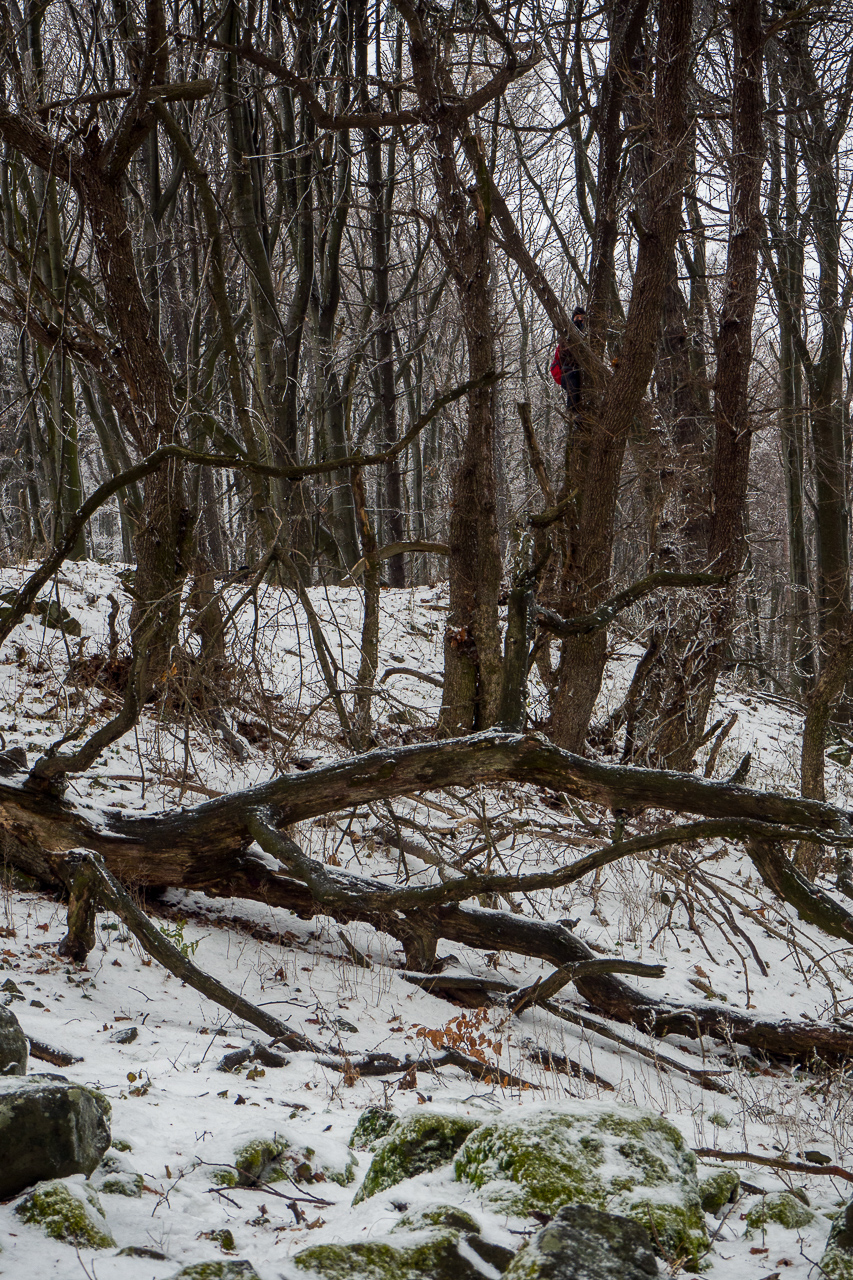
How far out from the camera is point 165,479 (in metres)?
5.67

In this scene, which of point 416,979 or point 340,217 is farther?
point 340,217

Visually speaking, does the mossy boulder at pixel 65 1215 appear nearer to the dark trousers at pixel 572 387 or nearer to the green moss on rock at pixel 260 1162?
the green moss on rock at pixel 260 1162

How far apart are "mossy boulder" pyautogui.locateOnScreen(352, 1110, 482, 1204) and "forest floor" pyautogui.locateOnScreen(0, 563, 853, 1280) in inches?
2.5

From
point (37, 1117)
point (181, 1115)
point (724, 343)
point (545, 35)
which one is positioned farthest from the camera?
point (724, 343)

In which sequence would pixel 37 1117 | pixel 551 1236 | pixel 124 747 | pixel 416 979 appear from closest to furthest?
pixel 551 1236, pixel 37 1117, pixel 416 979, pixel 124 747

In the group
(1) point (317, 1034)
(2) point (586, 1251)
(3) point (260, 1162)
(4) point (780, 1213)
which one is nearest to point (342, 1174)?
(3) point (260, 1162)

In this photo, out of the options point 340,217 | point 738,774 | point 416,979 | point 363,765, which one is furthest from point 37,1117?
point 340,217

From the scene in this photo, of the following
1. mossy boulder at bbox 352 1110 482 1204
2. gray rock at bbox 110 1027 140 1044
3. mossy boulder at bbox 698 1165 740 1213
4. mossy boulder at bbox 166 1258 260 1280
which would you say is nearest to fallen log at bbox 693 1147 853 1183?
mossy boulder at bbox 698 1165 740 1213

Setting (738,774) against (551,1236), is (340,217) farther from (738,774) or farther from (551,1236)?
(551,1236)

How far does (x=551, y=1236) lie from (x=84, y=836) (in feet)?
11.4

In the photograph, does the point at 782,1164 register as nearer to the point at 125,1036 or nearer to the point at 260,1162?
the point at 260,1162

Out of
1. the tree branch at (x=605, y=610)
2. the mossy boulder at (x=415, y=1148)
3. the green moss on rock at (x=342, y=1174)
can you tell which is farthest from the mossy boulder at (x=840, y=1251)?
the tree branch at (x=605, y=610)

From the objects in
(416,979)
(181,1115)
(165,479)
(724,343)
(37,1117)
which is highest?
(724,343)

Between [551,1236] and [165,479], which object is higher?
[165,479]
